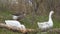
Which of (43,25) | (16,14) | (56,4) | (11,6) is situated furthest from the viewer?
(11,6)

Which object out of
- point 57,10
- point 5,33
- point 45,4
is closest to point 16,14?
point 45,4

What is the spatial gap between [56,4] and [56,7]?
0.40 feet

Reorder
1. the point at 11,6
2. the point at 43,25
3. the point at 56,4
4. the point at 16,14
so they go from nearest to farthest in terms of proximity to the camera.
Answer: the point at 43,25 → the point at 16,14 → the point at 56,4 → the point at 11,6

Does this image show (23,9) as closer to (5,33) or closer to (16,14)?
(16,14)

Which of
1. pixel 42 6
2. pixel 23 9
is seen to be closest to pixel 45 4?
pixel 42 6

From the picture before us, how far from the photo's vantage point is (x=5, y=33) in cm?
472

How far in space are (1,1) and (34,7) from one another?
191 cm

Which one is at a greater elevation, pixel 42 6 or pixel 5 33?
pixel 42 6

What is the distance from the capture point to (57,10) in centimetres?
787

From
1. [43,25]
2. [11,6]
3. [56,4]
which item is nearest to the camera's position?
[43,25]

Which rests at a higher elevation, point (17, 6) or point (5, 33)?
point (17, 6)

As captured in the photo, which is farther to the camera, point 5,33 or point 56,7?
point 56,7

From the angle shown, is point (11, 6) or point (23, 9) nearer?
point (23, 9)

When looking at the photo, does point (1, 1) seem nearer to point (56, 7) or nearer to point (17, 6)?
point (17, 6)
